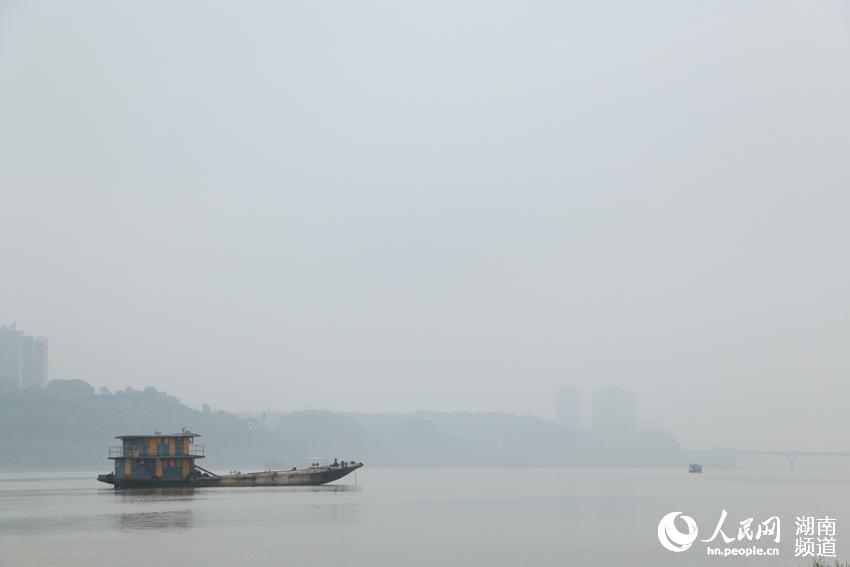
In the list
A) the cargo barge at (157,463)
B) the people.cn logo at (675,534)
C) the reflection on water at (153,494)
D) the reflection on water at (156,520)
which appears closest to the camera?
the people.cn logo at (675,534)

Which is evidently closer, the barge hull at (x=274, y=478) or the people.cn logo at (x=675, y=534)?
the people.cn logo at (x=675, y=534)

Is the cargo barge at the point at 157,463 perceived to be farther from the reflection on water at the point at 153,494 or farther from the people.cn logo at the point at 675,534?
the people.cn logo at the point at 675,534

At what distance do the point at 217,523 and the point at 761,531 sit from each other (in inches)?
1704

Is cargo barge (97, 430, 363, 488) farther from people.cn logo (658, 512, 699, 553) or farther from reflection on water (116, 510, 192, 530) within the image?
people.cn logo (658, 512, 699, 553)

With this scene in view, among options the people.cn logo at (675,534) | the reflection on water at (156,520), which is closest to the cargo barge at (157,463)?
the reflection on water at (156,520)

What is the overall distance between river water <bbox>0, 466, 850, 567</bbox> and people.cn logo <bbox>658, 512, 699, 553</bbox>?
874 millimetres

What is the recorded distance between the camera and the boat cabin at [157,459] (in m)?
122

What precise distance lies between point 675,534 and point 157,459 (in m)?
66.5

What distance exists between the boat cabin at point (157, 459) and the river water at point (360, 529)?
2.68 m

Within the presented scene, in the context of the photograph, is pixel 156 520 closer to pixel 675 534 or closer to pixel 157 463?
pixel 157 463

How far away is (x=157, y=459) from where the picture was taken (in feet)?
399

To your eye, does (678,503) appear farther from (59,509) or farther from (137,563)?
(137,563)

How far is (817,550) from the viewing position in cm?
6525

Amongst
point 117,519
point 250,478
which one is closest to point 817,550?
point 117,519
